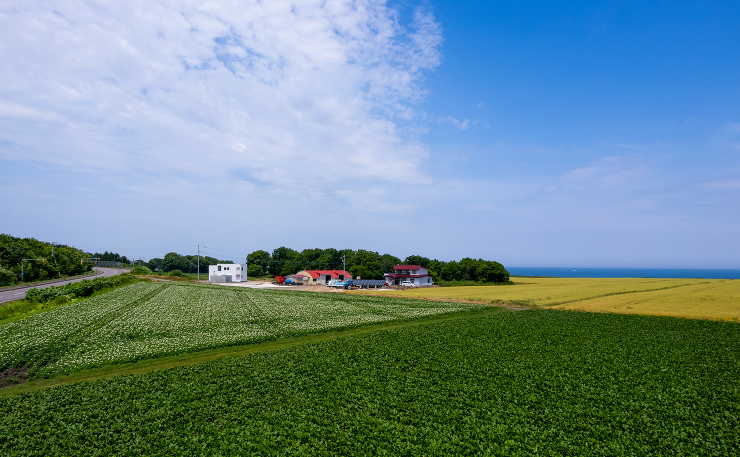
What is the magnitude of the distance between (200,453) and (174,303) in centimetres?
3638

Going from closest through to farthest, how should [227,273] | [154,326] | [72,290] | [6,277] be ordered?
[154,326] → [72,290] → [6,277] → [227,273]

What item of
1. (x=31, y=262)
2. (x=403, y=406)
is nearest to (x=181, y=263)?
(x=31, y=262)

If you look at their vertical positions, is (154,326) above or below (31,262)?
below

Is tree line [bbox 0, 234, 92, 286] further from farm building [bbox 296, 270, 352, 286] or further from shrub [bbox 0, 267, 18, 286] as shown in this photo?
farm building [bbox 296, 270, 352, 286]

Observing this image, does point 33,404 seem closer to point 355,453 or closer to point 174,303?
point 355,453

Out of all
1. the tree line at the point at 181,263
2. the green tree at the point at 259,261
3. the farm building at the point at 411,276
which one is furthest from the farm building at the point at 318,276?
the tree line at the point at 181,263

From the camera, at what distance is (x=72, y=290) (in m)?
45.7

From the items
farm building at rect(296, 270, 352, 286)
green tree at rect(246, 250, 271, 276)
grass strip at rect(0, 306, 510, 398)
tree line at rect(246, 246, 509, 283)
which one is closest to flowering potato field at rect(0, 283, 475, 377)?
grass strip at rect(0, 306, 510, 398)

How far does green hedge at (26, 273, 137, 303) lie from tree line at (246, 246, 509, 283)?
62.0m

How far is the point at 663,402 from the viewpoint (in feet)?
44.1

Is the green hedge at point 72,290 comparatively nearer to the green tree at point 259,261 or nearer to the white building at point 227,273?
the white building at point 227,273

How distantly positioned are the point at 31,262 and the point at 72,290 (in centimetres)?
5151

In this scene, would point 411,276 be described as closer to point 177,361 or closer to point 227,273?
point 227,273

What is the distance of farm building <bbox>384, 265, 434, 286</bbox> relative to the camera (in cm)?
8812
